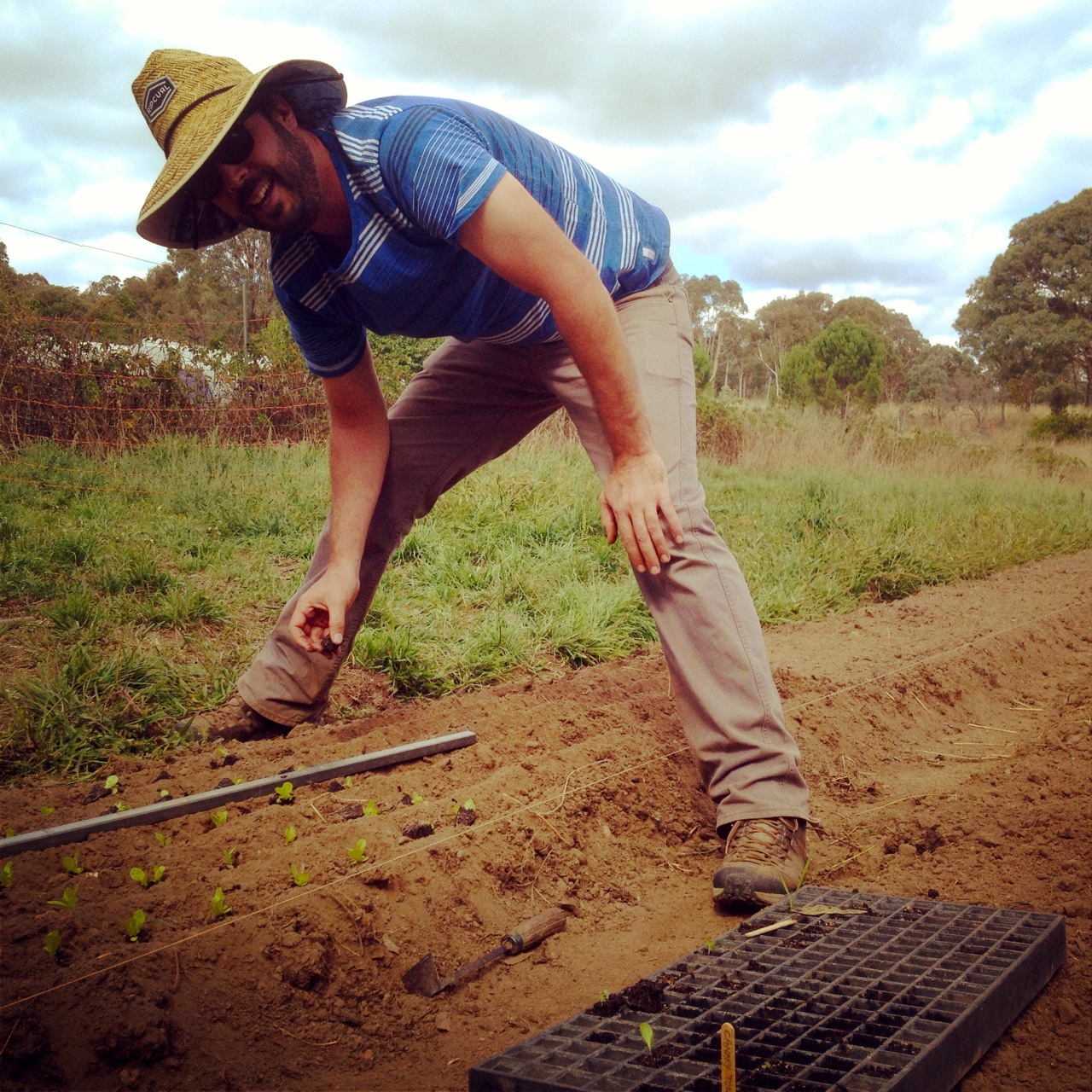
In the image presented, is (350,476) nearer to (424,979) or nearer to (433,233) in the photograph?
(433,233)

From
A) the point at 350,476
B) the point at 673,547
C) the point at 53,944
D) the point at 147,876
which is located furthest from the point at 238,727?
the point at 673,547

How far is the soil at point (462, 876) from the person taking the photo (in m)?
1.71

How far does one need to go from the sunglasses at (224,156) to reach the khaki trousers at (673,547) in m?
0.97

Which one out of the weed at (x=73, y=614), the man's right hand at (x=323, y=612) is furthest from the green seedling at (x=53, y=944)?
the weed at (x=73, y=614)

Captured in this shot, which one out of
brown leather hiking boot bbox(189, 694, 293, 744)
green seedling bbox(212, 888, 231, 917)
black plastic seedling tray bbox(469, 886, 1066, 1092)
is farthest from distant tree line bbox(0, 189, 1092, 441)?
black plastic seedling tray bbox(469, 886, 1066, 1092)

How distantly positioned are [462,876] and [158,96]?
6.42ft

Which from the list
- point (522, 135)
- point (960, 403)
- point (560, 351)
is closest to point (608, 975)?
point (560, 351)

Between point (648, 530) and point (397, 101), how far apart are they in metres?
1.17

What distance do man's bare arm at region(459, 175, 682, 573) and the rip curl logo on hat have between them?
2.54ft

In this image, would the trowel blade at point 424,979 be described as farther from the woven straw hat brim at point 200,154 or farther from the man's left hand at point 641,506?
the woven straw hat brim at point 200,154

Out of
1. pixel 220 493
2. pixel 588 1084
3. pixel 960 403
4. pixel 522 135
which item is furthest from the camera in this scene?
pixel 960 403

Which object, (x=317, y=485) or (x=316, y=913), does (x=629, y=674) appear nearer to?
(x=316, y=913)

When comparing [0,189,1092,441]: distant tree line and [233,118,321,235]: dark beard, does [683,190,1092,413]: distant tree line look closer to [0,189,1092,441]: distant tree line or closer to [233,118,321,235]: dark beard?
[0,189,1092,441]: distant tree line

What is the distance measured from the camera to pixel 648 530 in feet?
7.73
